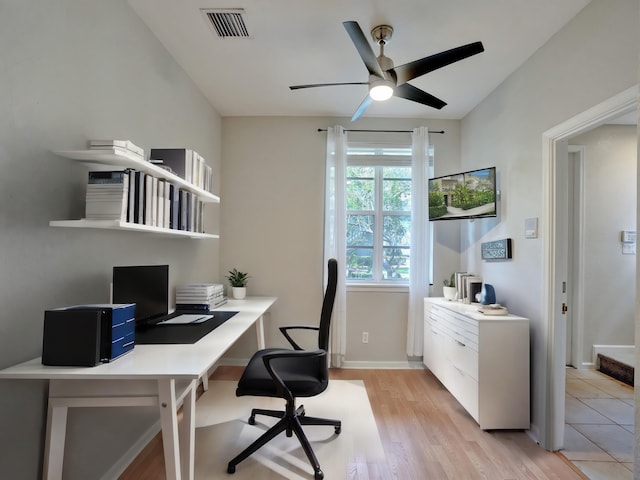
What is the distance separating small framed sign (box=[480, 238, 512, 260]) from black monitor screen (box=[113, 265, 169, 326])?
102 inches

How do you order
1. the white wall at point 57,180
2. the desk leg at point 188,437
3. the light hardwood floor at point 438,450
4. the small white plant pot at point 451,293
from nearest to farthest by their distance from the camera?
the white wall at point 57,180 → the desk leg at point 188,437 → the light hardwood floor at point 438,450 → the small white plant pot at point 451,293

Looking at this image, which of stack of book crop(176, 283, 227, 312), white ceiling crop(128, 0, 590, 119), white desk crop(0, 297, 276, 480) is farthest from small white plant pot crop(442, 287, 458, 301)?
white desk crop(0, 297, 276, 480)

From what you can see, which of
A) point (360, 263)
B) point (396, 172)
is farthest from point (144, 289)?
point (396, 172)

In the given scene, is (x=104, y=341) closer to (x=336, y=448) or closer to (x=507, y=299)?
(x=336, y=448)

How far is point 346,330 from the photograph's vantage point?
352 centimetres

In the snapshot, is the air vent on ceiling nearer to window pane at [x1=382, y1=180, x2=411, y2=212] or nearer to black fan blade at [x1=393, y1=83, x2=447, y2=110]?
black fan blade at [x1=393, y1=83, x2=447, y2=110]

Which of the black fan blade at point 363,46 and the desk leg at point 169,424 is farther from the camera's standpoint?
the black fan blade at point 363,46

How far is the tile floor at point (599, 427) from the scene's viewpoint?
1969 mm

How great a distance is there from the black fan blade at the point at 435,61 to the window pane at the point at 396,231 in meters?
1.79

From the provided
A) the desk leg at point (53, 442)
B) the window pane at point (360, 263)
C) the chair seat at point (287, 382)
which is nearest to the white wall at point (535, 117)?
the window pane at point (360, 263)

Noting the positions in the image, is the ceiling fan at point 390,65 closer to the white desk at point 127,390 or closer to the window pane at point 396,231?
the window pane at point 396,231

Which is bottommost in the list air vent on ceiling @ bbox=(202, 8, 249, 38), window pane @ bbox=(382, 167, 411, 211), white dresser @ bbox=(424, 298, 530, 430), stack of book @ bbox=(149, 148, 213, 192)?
white dresser @ bbox=(424, 298, 530, 430)

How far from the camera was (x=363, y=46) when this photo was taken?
1779mm

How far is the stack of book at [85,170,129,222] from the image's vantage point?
1.40 m
